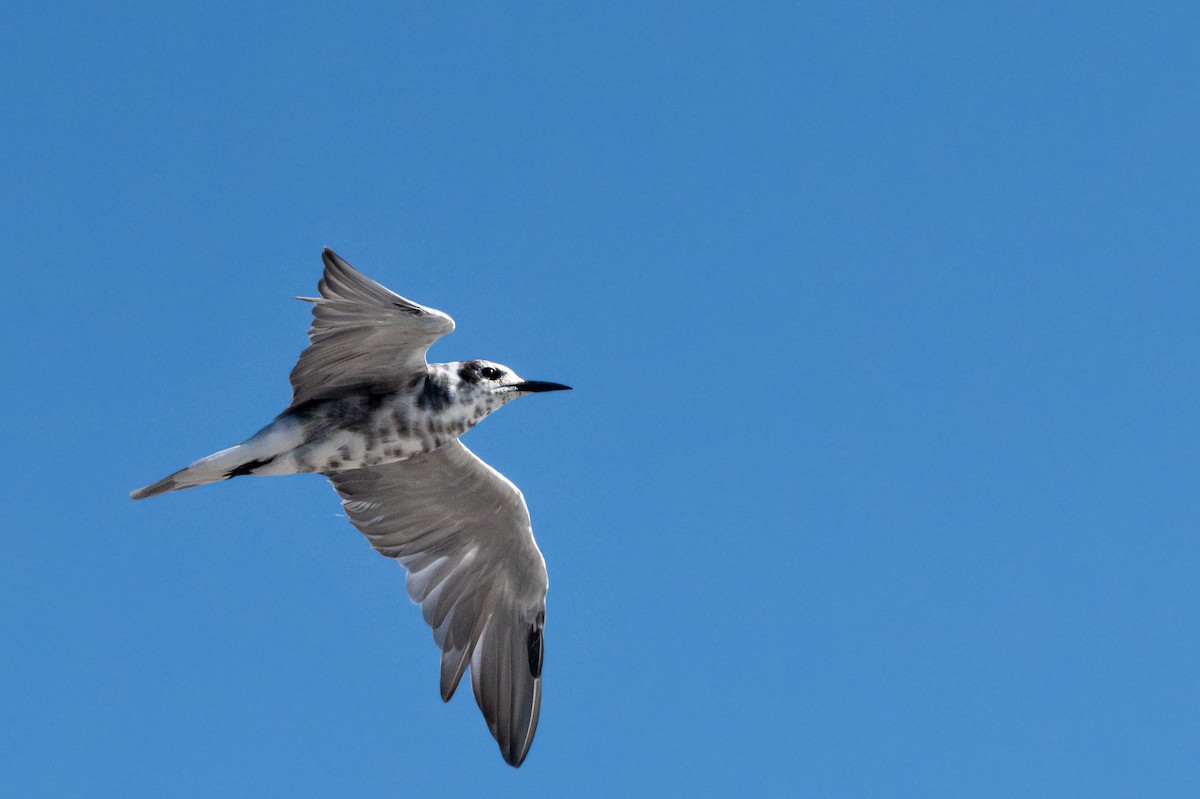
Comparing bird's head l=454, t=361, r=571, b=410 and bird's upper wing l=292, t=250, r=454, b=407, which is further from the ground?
bird's head l=454, t=361, r=571, b=410

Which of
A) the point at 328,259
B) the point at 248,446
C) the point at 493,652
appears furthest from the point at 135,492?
the point at 493,652

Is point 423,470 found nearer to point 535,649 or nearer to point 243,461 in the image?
point 243,461

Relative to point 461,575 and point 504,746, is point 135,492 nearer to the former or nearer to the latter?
point 461,575

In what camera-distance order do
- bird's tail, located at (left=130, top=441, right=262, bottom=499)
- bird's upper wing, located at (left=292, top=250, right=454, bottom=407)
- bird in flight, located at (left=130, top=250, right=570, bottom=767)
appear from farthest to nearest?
1. bird's tail, located at (left=130, top=441, right=262, bottom=499)
2. bird in flight, located at (left=130, top=250, right=570, bottom=767)
3. bird's upper wing, located at (left=292, top=250, right=454, bottom=407)

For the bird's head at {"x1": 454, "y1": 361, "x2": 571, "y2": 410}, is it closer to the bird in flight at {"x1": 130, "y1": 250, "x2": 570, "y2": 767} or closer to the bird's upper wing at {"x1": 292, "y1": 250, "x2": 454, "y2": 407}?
the bird in flight at {"x1": 130, "y1": 250, "x2": 570, "y2": 767}

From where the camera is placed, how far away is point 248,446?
39.1ft

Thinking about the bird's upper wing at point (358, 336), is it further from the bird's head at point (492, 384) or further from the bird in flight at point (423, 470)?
the bird's head at point (492, 384)

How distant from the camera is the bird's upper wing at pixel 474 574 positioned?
13.4 m

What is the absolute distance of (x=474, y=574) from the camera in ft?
45.1

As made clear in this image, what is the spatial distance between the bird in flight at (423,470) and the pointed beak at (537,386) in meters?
0.01

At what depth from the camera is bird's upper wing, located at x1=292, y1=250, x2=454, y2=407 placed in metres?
11.1

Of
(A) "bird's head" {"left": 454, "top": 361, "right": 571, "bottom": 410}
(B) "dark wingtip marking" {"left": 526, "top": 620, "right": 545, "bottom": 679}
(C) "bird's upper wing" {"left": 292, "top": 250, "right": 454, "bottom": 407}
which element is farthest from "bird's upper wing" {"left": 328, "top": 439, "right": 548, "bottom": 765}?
(C) "bird's upper wing" {"left": 292, "top": 250, "right": 454, "bottom": 407}

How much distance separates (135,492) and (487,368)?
3016 mm

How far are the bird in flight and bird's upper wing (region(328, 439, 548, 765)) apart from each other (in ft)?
0.04
